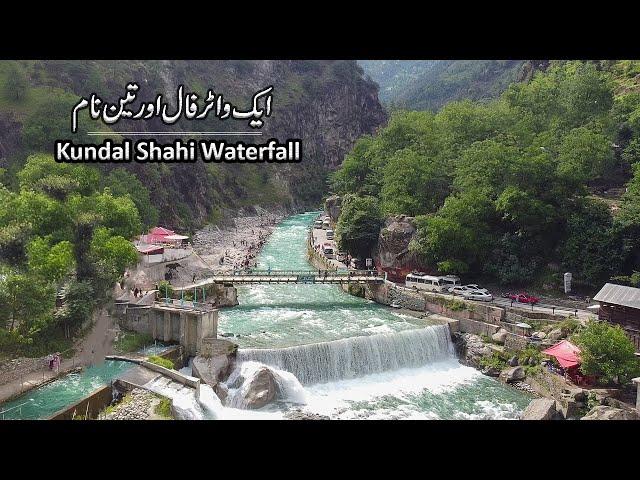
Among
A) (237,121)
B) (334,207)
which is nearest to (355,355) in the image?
(334,207)

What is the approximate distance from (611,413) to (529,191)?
22490 millimetres

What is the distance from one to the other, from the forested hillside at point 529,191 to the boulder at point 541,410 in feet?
53.0

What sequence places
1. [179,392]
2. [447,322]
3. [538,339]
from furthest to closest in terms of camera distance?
[447,322], [538,339], [179,392]

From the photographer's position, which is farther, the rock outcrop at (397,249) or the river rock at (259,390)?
the rock outcrop at (397,249)

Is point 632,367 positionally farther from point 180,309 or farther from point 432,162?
point 432,162

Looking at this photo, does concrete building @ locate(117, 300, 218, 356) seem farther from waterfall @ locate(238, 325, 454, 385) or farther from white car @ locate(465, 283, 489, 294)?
white car @ locate(465, 283, 489, 294)

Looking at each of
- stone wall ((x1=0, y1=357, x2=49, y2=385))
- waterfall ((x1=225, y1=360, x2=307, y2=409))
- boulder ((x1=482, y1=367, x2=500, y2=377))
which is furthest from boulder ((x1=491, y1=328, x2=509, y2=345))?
stone wall ((x1=0, y1=357, x2=49, y2=385))

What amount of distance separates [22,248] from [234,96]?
382 feet

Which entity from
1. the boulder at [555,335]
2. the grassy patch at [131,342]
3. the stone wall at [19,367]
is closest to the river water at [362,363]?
the boulder at [555,335]

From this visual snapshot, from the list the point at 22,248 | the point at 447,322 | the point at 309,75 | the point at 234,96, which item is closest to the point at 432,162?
the point at 447,322

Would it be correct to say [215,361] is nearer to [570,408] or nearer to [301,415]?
[301,415]

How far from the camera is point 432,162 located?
58.1 meters

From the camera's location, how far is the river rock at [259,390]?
28.7 m

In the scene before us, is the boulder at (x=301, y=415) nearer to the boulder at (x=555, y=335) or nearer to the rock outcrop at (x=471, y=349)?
the rock outcrop at (x=471, y=349)
